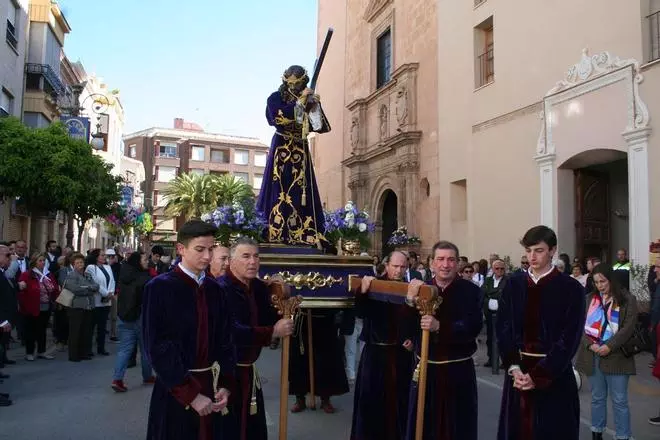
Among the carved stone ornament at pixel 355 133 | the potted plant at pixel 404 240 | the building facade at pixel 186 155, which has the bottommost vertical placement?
the potted plant at pixel 404 240

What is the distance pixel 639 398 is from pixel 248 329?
5826mm

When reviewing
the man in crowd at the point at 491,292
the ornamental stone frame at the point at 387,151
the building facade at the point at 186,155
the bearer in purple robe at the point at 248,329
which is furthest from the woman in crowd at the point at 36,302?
the building facade at the point at 186,155

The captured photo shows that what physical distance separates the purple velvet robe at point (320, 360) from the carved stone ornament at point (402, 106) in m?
13.9

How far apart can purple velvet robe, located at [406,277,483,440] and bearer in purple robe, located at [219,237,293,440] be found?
3.53 feet

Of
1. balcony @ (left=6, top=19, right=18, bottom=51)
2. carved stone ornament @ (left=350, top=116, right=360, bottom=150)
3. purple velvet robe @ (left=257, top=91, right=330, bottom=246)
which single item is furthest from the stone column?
balcony @ (left=6, top=19, right=18, bottom=51)

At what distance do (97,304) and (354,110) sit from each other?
15.8 m

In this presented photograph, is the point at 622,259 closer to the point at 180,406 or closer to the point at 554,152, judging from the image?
the point at 554,152

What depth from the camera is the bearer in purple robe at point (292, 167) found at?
6367 millimetres

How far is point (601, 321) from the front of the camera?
5578mm

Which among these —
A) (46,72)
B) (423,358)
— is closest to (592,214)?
(423,358)

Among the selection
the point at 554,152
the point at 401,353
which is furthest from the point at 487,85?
the point at 401,353

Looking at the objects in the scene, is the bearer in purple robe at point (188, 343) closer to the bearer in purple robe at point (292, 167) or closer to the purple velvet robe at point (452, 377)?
the purple velvet robe at point (452, 377)

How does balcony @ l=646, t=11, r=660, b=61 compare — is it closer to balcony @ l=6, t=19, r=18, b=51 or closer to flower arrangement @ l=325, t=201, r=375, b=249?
flower arrangement @ l=325, t=201, r=375, b=249

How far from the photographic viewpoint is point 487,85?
15320 mm
